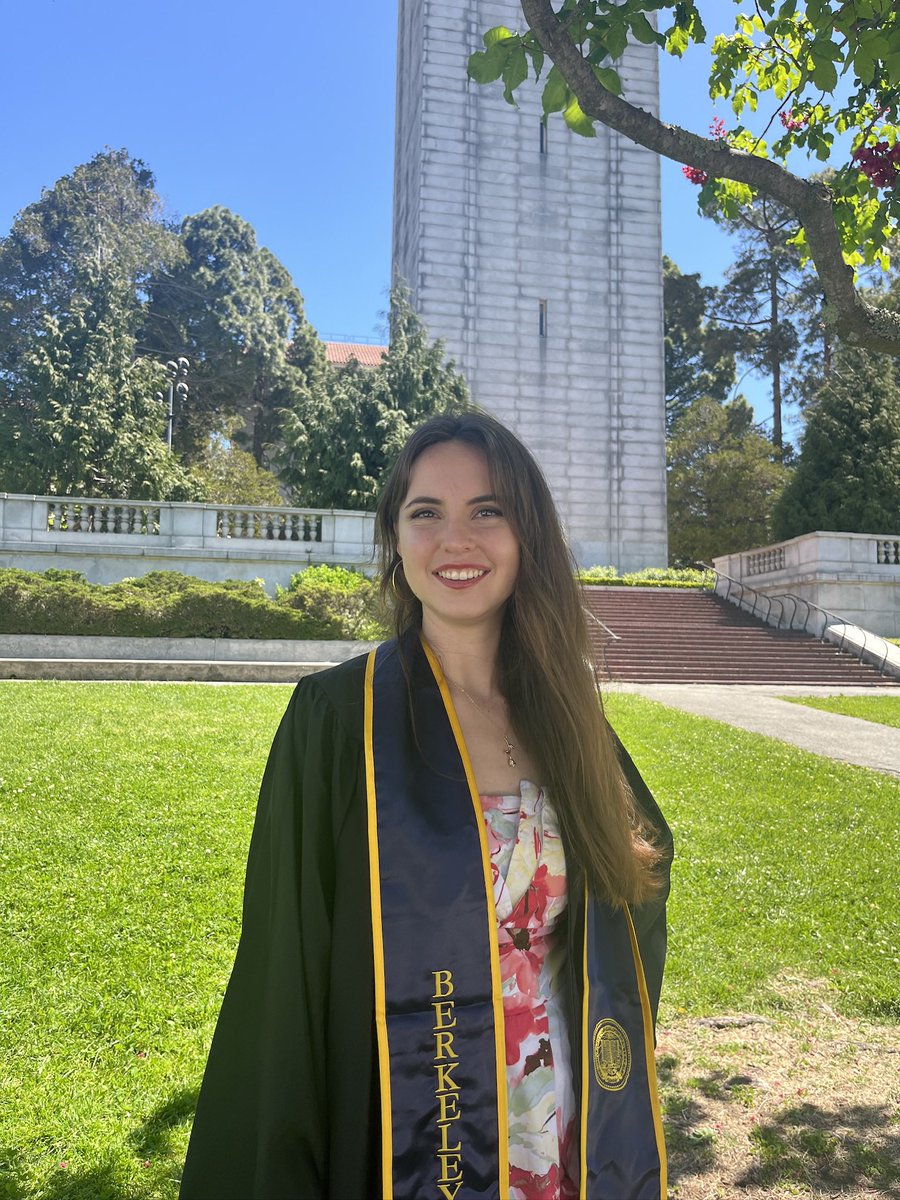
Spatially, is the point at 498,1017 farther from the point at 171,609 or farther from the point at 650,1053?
the point at 171,609

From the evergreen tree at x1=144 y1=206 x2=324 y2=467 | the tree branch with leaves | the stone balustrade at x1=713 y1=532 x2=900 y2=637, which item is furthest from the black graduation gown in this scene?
the evergreen tree at x1=144 y1=206 x2=324 y2=467

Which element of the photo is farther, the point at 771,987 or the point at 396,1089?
the point at 771,987

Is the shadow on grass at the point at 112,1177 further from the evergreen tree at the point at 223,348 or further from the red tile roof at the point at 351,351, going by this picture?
the red tile roof at the point at 351,351

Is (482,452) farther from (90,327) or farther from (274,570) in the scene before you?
(90,327)

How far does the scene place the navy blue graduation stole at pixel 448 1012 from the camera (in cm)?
149

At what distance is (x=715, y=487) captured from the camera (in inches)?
1238

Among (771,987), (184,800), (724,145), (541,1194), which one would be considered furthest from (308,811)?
(184,800)

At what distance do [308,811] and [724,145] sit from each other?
276 cm

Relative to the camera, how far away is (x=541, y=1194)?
1.57m

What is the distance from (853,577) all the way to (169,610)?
48.5 feet

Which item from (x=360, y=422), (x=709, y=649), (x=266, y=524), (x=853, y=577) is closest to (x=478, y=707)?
(x=709, y=649)

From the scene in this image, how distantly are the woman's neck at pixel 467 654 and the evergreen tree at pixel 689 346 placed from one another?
4062cm

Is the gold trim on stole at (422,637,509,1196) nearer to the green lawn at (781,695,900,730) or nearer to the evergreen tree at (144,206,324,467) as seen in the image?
the green lawn at (781,695,900,730)

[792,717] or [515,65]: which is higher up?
[515,65]
